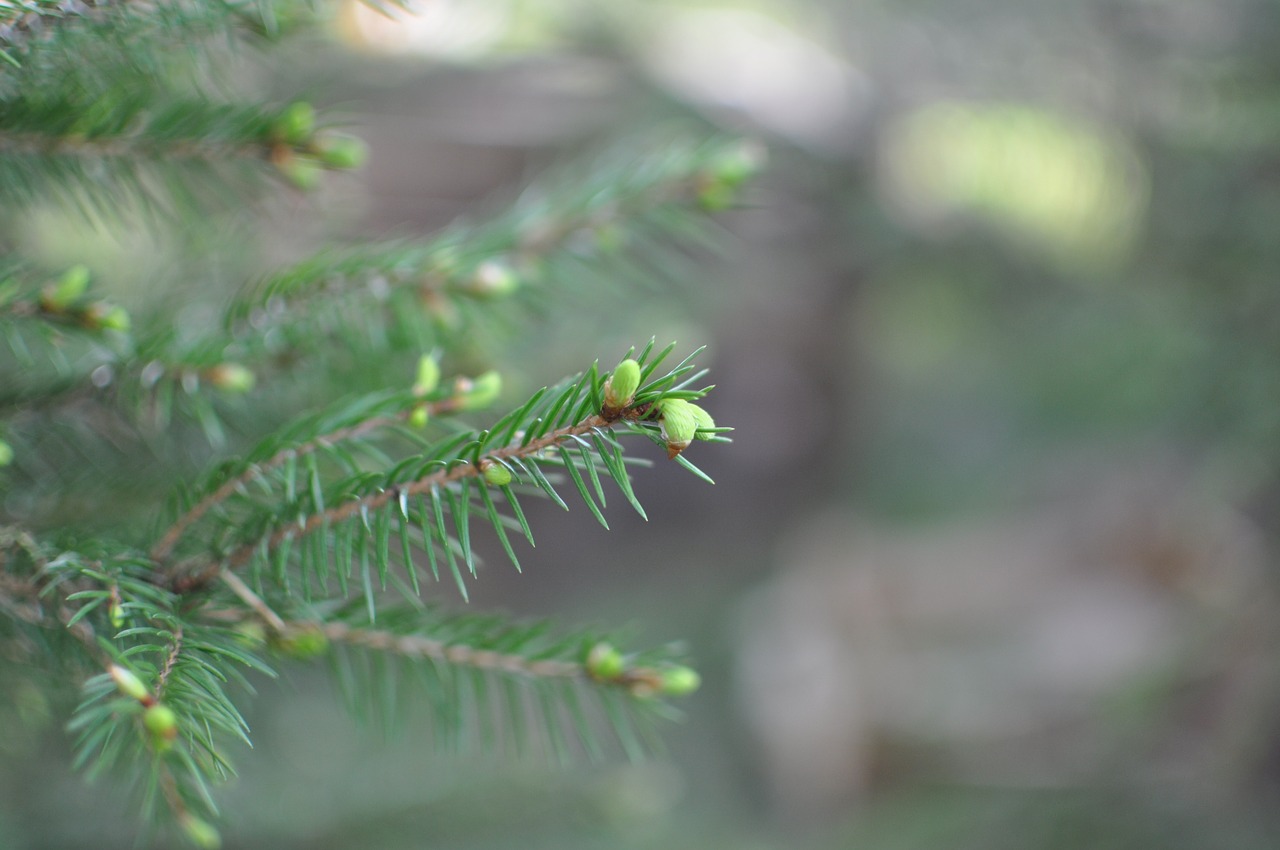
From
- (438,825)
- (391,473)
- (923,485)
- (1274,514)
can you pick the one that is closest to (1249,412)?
(1274,514)

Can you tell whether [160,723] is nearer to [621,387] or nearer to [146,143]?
[621,387]

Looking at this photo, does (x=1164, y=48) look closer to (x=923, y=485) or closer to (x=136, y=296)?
(x=136, y=296)

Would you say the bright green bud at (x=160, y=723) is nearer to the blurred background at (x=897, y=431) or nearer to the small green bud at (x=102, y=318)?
the small green bud at (x=102, y=318)

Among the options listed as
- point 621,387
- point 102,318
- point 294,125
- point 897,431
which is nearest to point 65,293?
point 102,318

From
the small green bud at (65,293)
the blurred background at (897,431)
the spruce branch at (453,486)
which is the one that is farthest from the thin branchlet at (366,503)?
the blurred background at (897,431)

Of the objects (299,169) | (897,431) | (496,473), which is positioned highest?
(897,431)

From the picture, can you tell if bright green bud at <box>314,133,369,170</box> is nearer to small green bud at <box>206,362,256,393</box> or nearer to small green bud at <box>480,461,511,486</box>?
small green bud at <box>206,362,256,393</box>
